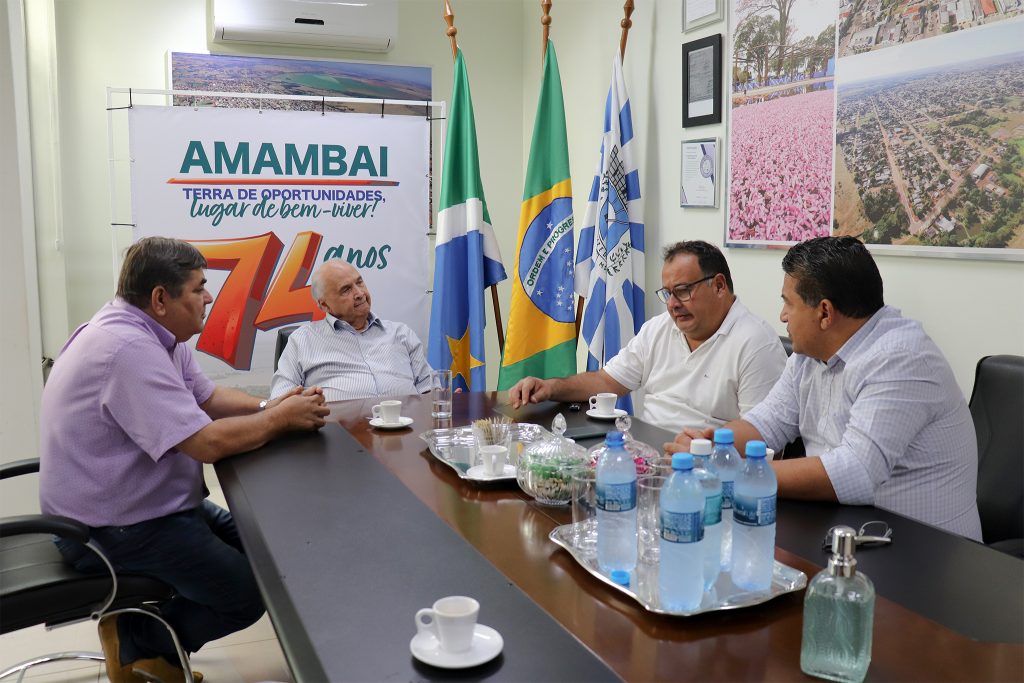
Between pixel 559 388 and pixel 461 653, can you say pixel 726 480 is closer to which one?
pixel 461 653

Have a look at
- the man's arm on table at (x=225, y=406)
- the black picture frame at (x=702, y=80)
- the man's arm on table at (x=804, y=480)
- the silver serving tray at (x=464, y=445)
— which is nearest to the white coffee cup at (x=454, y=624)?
the silver serving tray at (x=464, y=445)

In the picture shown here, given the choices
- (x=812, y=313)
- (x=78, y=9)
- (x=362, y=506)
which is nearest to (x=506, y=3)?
(x=78, y=9)

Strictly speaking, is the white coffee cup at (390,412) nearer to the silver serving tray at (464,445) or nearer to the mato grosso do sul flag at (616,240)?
the silver serving tray at (464,445)

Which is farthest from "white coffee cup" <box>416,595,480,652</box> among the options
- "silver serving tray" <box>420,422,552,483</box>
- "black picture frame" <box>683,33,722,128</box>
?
"black picture frame" <box>683,33,722,128</box>

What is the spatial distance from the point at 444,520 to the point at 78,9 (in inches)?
149

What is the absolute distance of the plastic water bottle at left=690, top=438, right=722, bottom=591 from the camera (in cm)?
118

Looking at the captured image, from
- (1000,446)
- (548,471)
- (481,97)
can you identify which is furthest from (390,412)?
(481,97)

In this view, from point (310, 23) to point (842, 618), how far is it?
165 inches

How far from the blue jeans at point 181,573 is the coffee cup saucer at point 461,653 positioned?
120cm

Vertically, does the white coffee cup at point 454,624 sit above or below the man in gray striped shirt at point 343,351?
below

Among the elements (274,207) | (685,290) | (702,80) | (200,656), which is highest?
(702,80)

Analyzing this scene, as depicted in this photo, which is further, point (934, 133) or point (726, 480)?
point (934, 133)

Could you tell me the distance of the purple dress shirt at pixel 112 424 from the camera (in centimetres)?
201

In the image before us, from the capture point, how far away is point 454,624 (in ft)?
3.52
